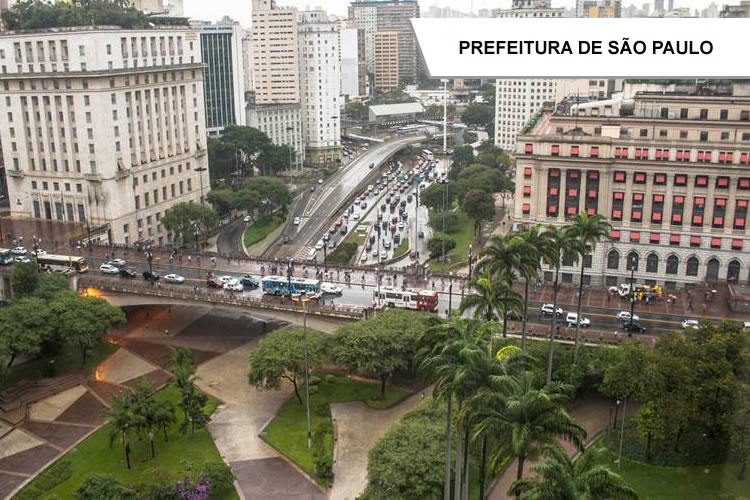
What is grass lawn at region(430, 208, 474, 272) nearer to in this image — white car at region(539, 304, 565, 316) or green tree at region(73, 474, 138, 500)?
white car at region(539, 304, 565, 316)

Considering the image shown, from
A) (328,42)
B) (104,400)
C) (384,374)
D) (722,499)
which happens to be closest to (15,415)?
(104,400)

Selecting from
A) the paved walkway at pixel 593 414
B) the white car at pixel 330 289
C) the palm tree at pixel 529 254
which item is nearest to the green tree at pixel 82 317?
the white car at pixel 330 289

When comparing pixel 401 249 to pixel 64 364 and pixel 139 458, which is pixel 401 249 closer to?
pixel 64 364

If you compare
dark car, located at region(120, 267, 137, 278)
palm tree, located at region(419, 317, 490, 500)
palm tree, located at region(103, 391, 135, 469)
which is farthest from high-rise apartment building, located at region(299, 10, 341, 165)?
palm tree, located at region(419, 317, 490, 500)

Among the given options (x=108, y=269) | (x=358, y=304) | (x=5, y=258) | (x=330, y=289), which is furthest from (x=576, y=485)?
(x=5, y=258)

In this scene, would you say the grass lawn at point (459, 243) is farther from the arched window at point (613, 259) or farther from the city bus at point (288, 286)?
the city bus at point (288, 286)

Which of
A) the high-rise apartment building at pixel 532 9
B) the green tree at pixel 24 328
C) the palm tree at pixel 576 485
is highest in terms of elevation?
the high-rise apartment building at pixel 532 9
